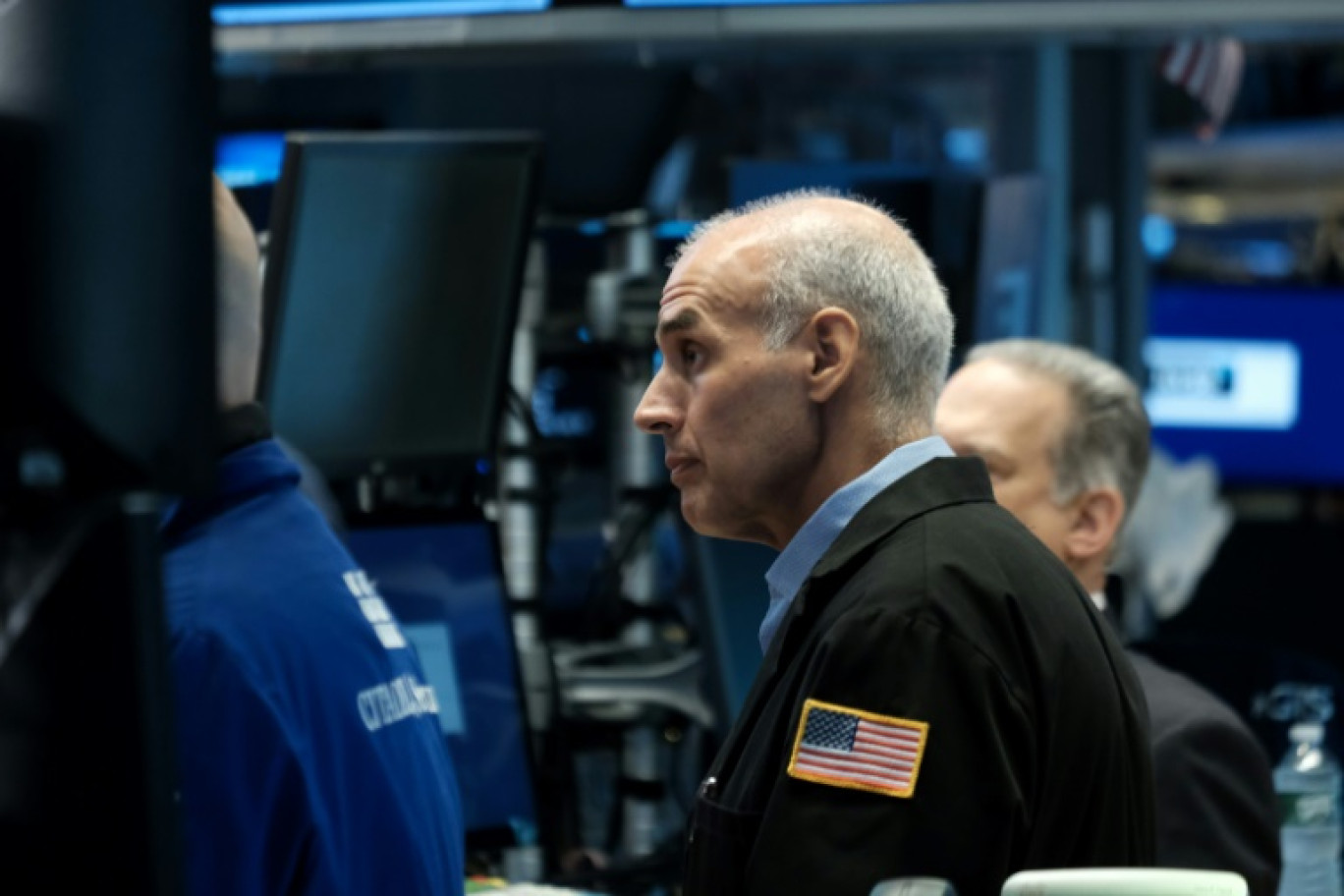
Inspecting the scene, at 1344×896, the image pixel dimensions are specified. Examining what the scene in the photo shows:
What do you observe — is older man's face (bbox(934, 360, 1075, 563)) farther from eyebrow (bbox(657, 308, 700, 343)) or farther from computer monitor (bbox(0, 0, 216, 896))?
computer monitor (bbox(0, 0, 216, 896))

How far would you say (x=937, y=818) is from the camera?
5.64ft

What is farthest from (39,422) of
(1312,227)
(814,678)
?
(1312,227)

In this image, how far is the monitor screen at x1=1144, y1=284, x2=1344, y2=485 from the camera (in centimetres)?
656

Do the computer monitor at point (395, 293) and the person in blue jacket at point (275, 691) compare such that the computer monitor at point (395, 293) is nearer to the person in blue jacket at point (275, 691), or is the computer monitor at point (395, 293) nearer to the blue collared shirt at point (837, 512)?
the person in blue jacket at point (275, 691)

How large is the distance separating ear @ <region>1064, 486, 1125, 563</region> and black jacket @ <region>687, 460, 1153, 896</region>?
1161mm

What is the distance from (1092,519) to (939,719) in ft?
4.72

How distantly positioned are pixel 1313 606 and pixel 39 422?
5708 mm

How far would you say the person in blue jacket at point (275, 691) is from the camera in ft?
5.54

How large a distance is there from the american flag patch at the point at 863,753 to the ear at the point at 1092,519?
4.68 feet

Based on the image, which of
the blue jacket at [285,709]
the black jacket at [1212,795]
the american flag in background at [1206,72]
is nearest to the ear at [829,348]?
the blue jacket at [285,709]

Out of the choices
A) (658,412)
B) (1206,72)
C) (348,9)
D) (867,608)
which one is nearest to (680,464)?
(658,412)

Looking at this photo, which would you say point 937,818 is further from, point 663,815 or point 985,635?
point 663,815

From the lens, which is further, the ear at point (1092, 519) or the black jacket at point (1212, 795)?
the ear at point (1092, 519)

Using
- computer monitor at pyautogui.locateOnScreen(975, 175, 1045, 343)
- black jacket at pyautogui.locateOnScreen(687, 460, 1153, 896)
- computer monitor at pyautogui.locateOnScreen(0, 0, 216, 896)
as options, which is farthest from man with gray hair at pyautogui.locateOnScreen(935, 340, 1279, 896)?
computer monitor at pyautogui.locateOnScreen(0, 0, 216, 896)
